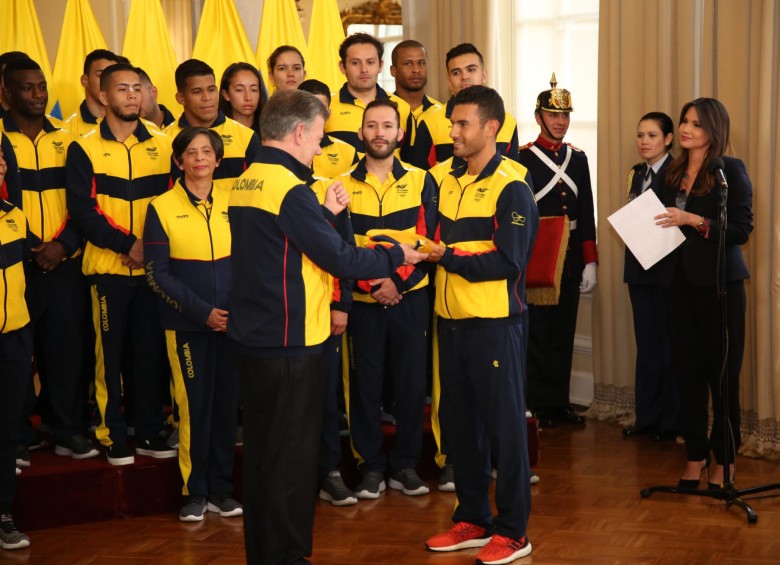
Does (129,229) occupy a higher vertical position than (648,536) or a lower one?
higher

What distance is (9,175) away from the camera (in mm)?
4301

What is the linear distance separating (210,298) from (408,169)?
3.48 ft

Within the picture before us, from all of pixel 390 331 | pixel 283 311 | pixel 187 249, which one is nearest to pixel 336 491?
pixel 390 331

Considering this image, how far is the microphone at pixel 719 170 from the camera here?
171 inches

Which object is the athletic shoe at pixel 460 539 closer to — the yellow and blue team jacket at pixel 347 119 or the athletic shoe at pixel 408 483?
the athletic shoe at pixel 408 483

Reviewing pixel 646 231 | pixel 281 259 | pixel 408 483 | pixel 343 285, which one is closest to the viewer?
pixel 281 259

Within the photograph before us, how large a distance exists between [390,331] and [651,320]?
1.75 metres

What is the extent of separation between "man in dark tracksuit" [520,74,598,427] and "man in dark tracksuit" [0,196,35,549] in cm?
291

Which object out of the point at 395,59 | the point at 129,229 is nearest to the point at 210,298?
the point at 129,229

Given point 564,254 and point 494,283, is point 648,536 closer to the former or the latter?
point 494,283

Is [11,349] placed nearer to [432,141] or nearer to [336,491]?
[336,491]

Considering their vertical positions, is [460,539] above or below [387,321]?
below

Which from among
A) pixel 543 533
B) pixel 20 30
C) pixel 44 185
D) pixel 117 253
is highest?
pixel 20 30

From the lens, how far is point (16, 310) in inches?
161
